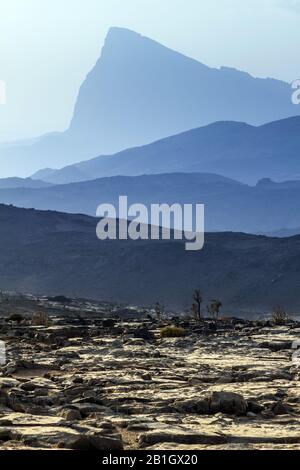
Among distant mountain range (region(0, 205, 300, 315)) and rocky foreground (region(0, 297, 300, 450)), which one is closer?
rocky foreground (region(0, 297, 300, 450))

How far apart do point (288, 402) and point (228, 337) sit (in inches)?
590

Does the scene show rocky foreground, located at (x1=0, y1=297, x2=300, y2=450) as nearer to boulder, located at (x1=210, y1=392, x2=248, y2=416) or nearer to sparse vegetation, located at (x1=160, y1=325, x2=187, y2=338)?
boulder, located at (x1=210, y1=392, x2=248, y2=416)

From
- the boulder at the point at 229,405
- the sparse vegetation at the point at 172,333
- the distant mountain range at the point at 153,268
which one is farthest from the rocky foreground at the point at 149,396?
the distant mountain range at the point at 153,268

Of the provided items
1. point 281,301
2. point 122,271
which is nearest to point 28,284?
point 122,271

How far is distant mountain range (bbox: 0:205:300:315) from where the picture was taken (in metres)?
89.5

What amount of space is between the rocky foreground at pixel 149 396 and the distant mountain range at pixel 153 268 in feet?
201

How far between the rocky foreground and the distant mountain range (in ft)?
201

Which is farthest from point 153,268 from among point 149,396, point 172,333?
point 149,396

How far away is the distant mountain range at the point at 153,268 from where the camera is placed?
89500 millimetres

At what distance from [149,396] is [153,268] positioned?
8695 centimetres

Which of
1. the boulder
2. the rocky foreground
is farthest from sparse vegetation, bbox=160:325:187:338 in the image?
the boulder

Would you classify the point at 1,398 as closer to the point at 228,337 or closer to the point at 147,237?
the point at 228,337

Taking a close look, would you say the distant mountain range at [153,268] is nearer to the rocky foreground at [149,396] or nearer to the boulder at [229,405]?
the rocky foreground at [149,396]

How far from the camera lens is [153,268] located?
3910 inches
